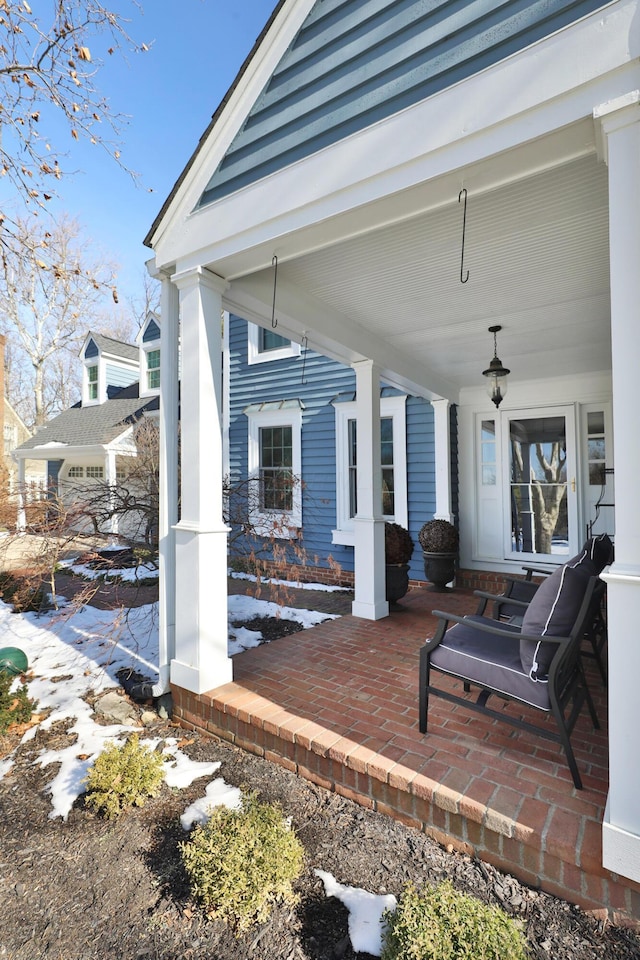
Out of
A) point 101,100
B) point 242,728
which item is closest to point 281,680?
point 242,728

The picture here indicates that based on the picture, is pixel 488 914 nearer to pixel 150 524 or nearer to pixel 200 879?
pixel 200 879

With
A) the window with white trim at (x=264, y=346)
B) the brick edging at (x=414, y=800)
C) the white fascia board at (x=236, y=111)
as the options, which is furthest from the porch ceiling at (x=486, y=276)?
the window with white trim at (x=264, y=346)

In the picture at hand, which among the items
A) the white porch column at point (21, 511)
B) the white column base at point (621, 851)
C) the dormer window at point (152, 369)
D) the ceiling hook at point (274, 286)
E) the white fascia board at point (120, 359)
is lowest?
the white column base at point (621, 851)

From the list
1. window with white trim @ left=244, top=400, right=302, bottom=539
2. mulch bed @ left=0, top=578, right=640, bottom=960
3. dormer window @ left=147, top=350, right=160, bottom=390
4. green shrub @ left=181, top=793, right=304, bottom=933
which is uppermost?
dormer window @ left=147, top=350, right=160, bottom=390

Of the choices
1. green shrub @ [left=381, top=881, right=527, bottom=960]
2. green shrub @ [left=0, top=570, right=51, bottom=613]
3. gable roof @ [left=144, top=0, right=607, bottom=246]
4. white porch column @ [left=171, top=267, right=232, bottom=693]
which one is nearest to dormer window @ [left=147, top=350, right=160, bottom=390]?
green shrub @ [left=0, top=570, right=51, bottom=613]

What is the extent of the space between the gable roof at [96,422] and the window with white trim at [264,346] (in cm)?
378

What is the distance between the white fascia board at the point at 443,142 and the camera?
173 centimetres

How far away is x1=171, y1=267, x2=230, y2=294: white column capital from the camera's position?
3059 millimetres

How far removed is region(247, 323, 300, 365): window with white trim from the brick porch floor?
562 centimetres

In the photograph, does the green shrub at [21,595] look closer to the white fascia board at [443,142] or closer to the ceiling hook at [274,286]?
the ceiling hook at [274,286]

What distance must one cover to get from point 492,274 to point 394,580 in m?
3.28

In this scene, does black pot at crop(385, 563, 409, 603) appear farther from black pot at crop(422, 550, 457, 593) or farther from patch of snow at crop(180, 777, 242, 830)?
patch of snow at crop(180, 777, 242, 830)

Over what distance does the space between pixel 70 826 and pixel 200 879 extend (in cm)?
88

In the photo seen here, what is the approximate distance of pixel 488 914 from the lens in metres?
1.48
